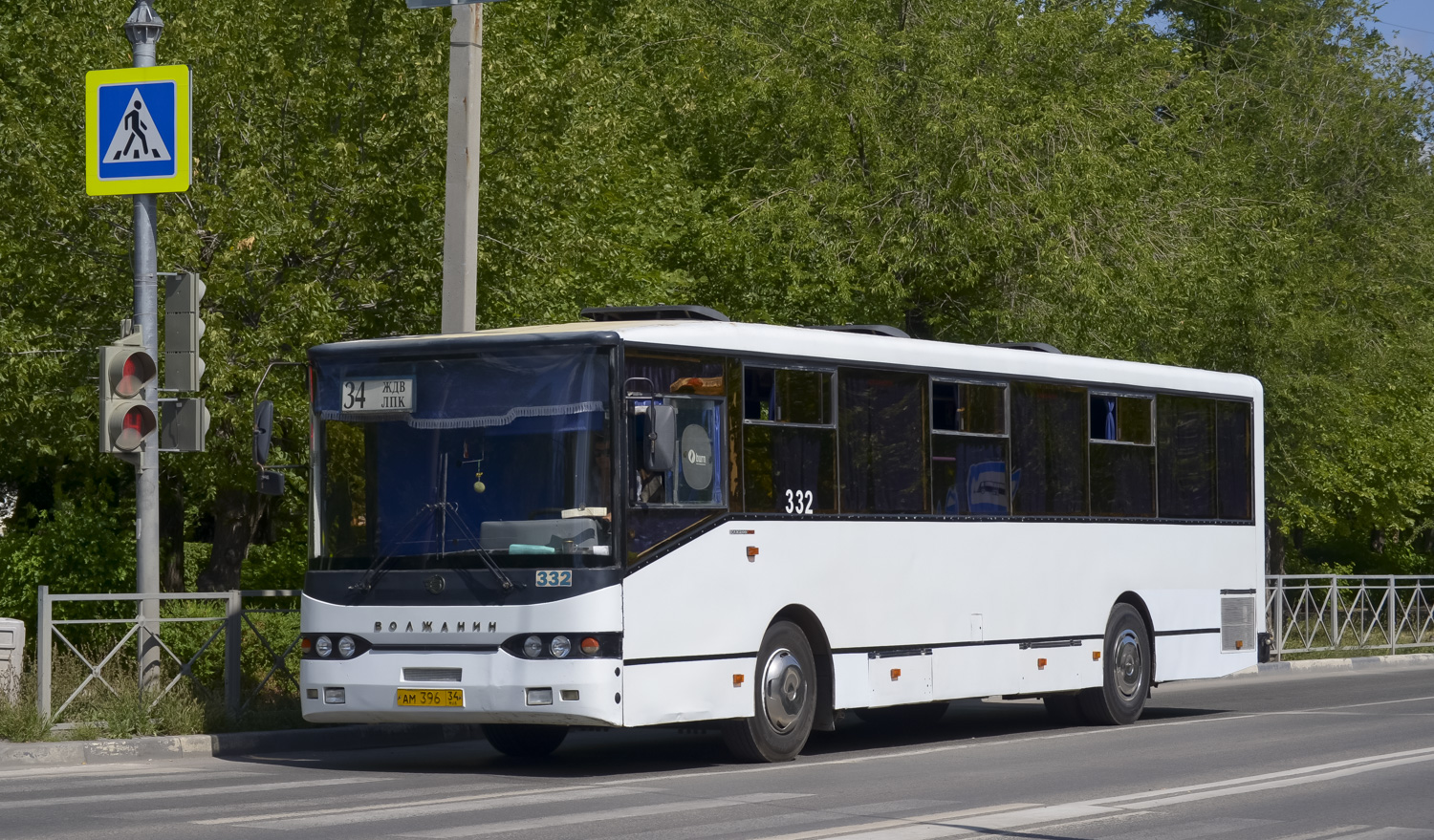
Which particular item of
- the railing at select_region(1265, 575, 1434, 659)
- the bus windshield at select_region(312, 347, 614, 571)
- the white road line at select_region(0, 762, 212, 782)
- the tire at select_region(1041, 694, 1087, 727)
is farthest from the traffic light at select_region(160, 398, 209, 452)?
the railing at select_region(1265, 575, 1434, 659)

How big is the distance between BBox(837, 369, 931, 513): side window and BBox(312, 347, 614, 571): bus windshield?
8.69ft

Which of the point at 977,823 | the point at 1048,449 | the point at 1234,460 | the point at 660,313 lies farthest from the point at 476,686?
the point at 1234,460

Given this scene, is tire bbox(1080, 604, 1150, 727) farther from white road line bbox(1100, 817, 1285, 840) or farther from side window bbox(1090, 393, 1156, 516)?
white road line bbox(1100, 817, 1285, 840)

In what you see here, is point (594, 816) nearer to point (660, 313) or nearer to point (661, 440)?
point (661, 440)

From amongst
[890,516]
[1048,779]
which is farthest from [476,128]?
[1048,779]

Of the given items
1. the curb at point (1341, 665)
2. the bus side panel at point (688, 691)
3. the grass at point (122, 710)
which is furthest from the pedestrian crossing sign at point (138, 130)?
the curb at point (1341, 665)

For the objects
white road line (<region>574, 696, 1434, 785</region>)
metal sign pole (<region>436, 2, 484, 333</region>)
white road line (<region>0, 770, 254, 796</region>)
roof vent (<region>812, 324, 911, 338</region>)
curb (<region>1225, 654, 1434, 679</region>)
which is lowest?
curb (<region>1225, 654, 1434, 679</region>)

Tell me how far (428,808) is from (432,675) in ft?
6.87

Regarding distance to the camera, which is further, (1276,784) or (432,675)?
(432,675)

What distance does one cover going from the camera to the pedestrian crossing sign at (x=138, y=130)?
15.6m

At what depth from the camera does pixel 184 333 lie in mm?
15859

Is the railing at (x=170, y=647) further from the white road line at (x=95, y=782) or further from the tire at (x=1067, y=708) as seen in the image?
the tire at (x=1067, y=708)

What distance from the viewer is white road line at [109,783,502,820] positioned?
419 inches

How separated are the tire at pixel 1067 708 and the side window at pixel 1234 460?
9.15ft
